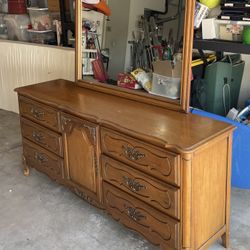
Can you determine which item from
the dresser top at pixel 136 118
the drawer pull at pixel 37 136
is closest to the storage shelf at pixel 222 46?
the dresser top at pixel 136 118

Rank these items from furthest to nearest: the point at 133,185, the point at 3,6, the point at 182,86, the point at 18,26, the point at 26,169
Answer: the point at 3,6 < the point at 18,26 < the point at 26,169 < the point at 182,86 < the point at 133,185

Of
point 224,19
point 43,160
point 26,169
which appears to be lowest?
point 26,169

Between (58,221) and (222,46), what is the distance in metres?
1.48

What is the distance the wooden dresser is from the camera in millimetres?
1646

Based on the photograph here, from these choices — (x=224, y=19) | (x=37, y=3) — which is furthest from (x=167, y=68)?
(x=37, y=3)

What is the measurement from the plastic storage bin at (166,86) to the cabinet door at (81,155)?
1.50 feet

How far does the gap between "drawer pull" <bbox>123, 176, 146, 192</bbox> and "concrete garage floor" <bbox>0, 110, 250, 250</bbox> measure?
368mm

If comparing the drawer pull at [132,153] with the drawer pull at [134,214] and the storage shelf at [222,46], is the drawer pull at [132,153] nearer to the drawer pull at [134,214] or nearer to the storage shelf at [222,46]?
the drawer pull at [134,214]

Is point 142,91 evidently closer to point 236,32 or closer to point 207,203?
point 236,32

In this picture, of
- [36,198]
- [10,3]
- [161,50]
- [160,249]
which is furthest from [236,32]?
[10,3]

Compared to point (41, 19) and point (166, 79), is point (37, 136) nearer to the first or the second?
point (166, 79)

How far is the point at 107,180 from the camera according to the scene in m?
2.03

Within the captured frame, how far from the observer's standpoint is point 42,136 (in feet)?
8.05

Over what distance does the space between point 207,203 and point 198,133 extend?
35 cm
